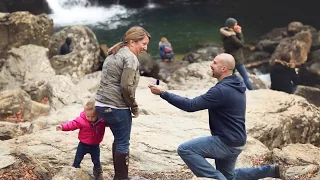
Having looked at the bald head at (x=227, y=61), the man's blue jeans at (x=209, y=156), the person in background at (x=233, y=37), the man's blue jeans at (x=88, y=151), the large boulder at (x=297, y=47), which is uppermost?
the bald head at (x=227, y=61)

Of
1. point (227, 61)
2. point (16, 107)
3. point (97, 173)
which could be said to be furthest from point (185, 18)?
point (227, 61)

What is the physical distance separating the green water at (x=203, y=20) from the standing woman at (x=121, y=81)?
17.5 meters

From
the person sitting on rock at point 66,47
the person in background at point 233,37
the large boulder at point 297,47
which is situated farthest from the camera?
the large boulder at point 297,47

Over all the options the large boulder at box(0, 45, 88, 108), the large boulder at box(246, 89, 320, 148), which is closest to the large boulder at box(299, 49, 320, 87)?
the large boulder at box(246, 89, 320, 148)

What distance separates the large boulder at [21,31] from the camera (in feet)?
52.4

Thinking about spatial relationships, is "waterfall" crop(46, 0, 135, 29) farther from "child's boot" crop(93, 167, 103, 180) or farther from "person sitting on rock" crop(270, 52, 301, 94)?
"child's boot" crop(93, 167, 103, 180)

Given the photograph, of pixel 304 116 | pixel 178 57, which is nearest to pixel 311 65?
pixel 178 57

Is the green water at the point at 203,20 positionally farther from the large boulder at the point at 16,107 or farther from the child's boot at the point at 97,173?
the child's boot at the point at 97,173

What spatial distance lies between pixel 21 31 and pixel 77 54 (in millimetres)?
2223

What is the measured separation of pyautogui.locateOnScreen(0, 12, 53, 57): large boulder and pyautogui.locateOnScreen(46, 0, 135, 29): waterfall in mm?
12536

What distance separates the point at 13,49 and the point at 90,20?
52.5 ft

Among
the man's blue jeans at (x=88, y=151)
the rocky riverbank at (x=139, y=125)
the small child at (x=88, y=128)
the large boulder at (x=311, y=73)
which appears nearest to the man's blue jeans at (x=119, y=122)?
the small child at (x=88, y=128)

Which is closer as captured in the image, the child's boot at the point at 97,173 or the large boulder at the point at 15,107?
the child's boot at the point at 97,173

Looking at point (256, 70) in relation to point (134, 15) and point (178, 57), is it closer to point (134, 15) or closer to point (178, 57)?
point (178, 57)
